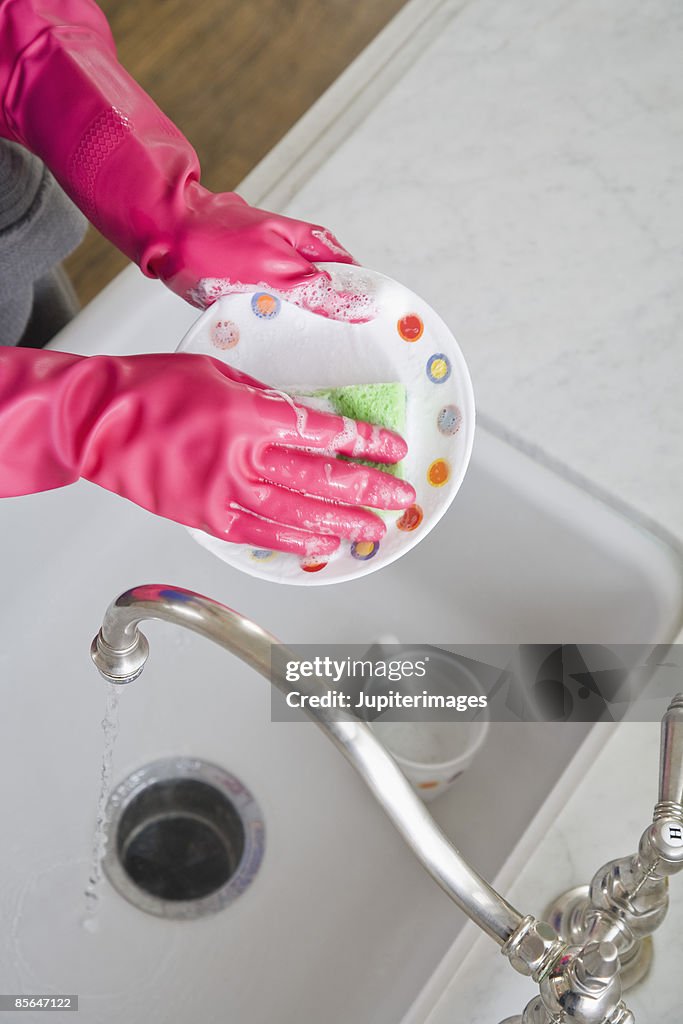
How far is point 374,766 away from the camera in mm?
490

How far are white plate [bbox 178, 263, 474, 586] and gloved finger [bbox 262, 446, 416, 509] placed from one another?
0.04m

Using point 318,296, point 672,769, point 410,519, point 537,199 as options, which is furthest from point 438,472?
point 537,199

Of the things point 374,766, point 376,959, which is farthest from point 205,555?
point 374,766

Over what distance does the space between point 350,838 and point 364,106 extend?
0.77m

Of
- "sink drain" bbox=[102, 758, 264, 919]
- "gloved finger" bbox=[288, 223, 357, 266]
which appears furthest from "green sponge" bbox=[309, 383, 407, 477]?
"sink drain" bbox=[102, 758, 264, 919]

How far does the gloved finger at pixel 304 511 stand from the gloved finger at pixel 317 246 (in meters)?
0.22

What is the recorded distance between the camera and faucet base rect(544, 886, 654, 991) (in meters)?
0.63

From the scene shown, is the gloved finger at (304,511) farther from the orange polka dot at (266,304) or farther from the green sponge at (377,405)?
the orange polka dot at (266,304)

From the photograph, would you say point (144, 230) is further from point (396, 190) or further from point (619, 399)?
point (619, 399)

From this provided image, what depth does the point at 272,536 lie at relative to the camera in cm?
68

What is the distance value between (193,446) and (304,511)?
0.30 feet

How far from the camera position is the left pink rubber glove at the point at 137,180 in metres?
0.77

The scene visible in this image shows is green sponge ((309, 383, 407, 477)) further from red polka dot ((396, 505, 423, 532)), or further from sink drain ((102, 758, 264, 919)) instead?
sink drain ((102, 758, 264, 919))

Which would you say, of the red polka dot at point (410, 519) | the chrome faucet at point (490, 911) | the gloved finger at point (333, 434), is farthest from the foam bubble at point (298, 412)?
the chrome faucet at point (490, 911)
